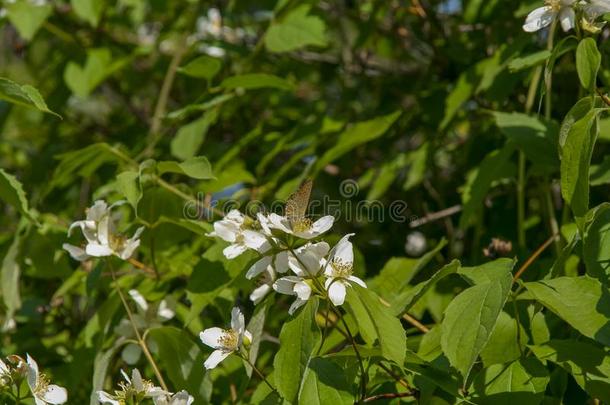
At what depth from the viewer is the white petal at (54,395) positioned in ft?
4.50

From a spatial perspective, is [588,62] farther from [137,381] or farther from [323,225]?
[137,381]

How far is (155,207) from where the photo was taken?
1600 mm

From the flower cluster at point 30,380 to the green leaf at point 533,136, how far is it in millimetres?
919

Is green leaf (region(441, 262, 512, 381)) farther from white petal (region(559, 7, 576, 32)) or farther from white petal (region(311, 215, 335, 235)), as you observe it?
white petal (region(559, 7, 576, 32))

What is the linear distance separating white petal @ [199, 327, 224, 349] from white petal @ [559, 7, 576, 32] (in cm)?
70

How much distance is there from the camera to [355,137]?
1897mm

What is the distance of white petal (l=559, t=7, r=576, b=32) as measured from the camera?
1307mm

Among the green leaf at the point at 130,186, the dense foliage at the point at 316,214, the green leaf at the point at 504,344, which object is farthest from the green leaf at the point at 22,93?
the green leaf at the point at 504,344

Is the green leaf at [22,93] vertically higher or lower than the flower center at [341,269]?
higher

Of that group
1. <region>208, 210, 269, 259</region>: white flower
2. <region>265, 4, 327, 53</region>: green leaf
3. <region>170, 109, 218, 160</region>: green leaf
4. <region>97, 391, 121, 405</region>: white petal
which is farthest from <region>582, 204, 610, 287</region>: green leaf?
<region>170, 109, 218, 160</region>: green leaf

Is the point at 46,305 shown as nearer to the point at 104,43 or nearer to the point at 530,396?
the point at 104,43

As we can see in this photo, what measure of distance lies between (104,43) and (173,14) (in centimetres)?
35

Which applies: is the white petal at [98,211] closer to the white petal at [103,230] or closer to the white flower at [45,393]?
the white petal at [103,230]

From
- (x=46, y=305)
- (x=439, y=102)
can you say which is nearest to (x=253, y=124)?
(x=439, y=102)
